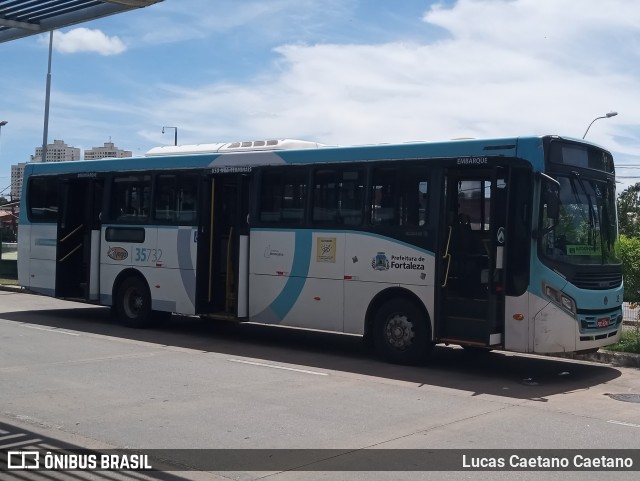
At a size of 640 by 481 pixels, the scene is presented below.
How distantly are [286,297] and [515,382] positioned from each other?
4177 millimetres

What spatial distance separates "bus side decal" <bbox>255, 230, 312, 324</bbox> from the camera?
43.3ft

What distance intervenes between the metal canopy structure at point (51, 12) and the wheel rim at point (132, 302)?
327 inches

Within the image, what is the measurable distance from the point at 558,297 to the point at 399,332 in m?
2.48

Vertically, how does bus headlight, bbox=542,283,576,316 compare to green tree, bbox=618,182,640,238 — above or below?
below

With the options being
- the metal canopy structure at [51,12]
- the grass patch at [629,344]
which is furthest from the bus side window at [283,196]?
the metal canopy structure at [51,12]

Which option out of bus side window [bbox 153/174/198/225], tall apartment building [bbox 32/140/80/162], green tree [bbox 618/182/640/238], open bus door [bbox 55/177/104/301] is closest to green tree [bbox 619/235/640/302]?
bus side window [bbox 153/174/198/225]

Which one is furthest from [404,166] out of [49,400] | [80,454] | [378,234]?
[80,454]

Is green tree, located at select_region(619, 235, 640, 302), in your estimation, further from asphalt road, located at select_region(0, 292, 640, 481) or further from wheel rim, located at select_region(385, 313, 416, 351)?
wheel rim, located at select_region(385, 313, 416, 351)

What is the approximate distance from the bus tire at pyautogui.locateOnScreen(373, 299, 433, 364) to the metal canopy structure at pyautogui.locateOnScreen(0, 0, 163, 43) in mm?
6346

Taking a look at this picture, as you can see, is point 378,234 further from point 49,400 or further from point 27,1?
point 27,1

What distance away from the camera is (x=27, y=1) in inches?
299

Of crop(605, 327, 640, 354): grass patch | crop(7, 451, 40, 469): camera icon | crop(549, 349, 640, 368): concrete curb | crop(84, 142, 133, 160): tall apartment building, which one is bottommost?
crop(7, 451, 40, 469): camera icon

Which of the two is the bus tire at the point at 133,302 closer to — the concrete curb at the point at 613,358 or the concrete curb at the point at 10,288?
the concrete curb at the point at 613,358

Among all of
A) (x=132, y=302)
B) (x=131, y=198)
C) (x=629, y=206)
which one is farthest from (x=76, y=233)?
(x=629, y=206)
